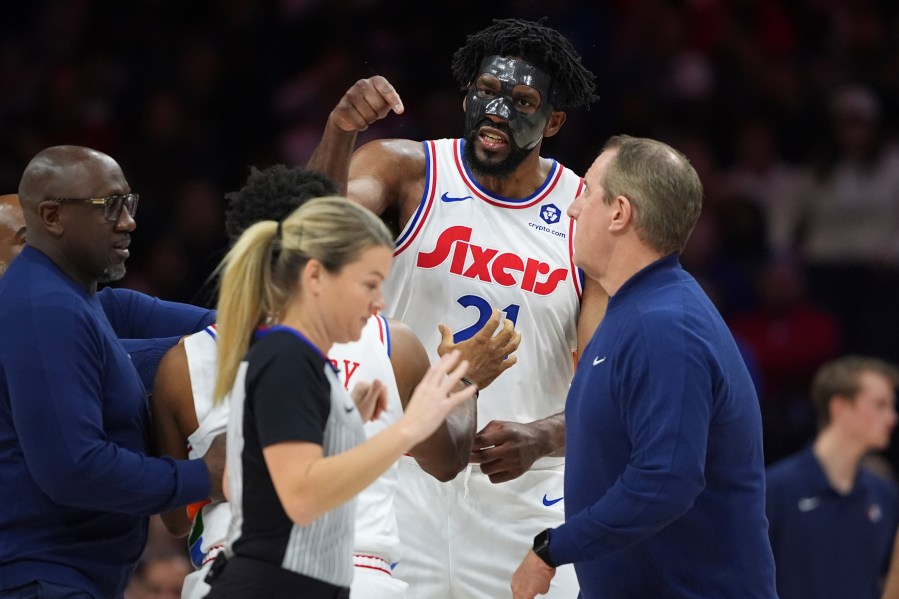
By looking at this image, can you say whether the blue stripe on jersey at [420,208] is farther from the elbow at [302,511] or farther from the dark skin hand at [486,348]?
the elbow at [302,511]

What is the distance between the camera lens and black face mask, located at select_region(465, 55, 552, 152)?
491cm

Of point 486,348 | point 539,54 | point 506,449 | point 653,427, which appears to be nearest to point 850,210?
point 539,54

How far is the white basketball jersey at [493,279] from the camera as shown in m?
4.96

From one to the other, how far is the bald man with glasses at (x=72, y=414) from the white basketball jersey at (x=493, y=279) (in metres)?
1.28

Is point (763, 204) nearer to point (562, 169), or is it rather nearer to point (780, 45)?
point (780, 45)

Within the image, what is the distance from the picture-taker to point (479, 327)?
4961 mm

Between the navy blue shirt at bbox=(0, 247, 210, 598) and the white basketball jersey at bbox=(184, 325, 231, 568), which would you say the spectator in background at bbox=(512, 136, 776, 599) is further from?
the navy blue shirt at bbox=(0, 247, 210, 598)

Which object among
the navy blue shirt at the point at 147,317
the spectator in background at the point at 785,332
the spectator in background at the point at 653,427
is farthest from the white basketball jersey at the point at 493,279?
the spectator in background at the point at 785,332

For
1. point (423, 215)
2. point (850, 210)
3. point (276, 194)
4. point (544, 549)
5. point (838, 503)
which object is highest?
point (276, 194)

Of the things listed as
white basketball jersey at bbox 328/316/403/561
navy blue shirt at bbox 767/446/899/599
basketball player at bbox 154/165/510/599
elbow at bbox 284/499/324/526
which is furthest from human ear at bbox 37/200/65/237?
navy blue shirt at bbox 767/446/899/599

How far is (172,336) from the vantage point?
4.56m

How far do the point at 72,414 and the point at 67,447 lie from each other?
0.29ft

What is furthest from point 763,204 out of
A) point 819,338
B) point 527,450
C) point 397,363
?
point 397,363

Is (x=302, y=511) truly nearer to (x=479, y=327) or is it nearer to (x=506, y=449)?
(x=506, y=449)
